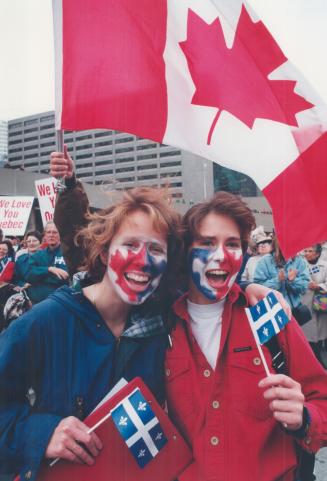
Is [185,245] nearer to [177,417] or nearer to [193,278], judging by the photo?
[193,278]

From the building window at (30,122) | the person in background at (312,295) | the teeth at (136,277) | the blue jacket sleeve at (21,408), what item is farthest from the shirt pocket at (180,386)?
the building window at (30,122)

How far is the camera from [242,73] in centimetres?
230

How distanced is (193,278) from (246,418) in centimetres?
59

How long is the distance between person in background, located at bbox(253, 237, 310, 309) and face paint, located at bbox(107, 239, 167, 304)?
112 inches

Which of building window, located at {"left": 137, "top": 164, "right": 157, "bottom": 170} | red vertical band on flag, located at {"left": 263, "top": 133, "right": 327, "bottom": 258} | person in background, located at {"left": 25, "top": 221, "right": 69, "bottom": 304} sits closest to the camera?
red vertical band on flag, located at {"left": 263, "top": 133, "right": 327, "bottom": 258}

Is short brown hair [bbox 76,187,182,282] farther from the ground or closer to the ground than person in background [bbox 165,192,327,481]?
farther from the ground

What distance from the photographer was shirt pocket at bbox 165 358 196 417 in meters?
1.79

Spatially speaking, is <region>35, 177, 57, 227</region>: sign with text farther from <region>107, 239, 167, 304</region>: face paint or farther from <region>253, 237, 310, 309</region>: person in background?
<region>107, 239, 167, 304</region>: face paint

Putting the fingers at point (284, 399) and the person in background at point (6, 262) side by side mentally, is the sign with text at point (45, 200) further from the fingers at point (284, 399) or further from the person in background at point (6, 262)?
the fingers at point (284, 399)

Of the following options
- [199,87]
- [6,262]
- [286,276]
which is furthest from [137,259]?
[6,262]

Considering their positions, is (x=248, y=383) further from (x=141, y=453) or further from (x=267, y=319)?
(x=141, y=453)

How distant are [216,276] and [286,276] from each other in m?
2.81

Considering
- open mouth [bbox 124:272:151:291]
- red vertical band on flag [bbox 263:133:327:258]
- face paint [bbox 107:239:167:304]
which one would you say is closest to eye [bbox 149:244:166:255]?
face paint [bbox 107:239:167:304]

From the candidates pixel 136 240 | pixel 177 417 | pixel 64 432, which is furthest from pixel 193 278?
pixel 64 432
